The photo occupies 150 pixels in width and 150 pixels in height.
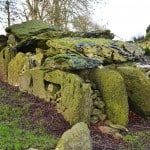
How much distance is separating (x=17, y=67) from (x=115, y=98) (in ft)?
11.9

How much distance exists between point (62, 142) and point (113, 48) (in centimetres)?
502

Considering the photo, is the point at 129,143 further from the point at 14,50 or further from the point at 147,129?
the point at 14,50

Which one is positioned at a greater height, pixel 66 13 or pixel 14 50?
pixel 66 13

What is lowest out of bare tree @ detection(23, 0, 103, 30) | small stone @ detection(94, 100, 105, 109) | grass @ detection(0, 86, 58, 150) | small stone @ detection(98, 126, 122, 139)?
small stone @ detection(98, 126, 122, 139)

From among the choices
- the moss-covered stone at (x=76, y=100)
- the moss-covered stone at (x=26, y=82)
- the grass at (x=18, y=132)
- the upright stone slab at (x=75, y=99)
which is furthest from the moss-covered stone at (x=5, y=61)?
the moss-covered stone at (x=76, y=100)

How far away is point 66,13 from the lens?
22062 mm

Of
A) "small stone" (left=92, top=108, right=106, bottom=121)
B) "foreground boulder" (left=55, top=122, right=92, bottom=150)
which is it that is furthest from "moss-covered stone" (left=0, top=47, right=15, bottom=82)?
"foreground boulder" (left=55, top=122, right=92, bottom=150)

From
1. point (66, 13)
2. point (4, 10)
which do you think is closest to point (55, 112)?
point (4, 10)

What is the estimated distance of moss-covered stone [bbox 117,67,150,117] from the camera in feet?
31.5

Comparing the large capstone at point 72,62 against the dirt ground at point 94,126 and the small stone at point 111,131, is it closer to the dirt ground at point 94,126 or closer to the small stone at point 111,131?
the dirt ground at point 94,126

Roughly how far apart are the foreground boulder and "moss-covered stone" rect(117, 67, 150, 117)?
3.12 m

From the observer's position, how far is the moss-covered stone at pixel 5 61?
40.6ft

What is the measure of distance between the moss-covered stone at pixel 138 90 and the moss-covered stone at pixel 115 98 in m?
0.59

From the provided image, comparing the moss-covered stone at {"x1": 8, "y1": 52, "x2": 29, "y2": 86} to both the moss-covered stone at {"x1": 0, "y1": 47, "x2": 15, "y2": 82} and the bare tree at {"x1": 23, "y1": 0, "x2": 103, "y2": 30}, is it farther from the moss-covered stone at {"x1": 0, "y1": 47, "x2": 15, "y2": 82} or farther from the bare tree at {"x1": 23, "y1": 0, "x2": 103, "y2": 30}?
the bare tree at {"x1": 23, "y1": 0, "x2": 103, "y2": 30}
